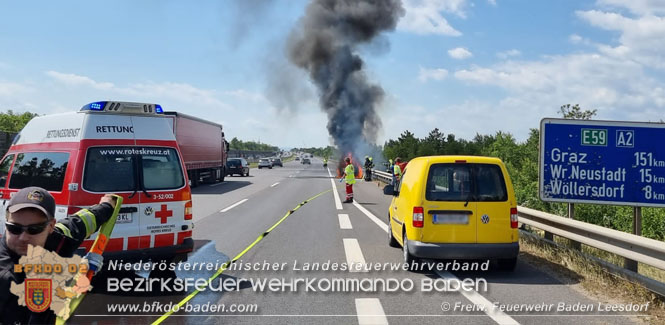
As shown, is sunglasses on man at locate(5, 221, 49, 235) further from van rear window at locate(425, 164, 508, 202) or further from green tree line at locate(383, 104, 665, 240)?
green tree line at locate(383, 104, 665, 240)

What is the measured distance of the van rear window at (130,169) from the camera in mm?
6340

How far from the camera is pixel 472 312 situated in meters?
5.35

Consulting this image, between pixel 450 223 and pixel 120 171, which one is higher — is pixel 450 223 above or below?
below

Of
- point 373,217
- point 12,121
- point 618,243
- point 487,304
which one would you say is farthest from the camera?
point 12,121

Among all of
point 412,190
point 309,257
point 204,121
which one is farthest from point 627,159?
point 204,121

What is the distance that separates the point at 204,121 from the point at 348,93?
36.7 metres

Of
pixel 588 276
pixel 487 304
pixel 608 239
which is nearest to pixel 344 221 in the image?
pixel 588 276

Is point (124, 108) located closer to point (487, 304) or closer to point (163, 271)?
point (163, 271)

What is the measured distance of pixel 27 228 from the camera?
2426mm

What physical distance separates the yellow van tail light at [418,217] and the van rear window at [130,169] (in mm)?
3430

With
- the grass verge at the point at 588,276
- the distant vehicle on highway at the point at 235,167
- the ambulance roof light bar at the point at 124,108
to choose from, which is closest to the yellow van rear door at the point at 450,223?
the grass verge at the point at 588,276

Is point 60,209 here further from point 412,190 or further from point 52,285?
point 412,190

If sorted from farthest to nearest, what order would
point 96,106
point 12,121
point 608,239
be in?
point 12,121, point 608,239, point 96,106

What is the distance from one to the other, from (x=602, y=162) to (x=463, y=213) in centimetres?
353
